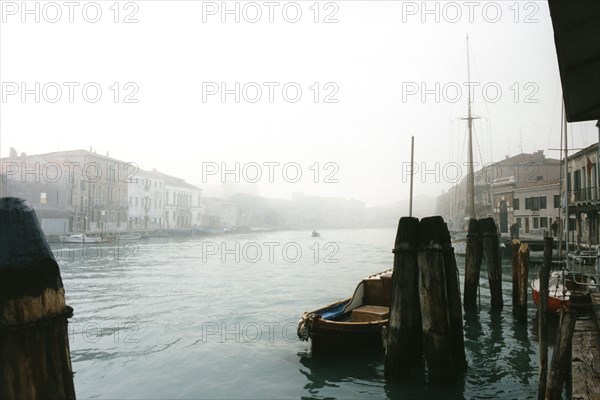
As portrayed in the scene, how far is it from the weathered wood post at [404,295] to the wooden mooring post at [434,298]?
15cm

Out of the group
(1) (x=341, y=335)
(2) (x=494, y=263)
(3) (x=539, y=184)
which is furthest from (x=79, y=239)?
(3) (x=539, y=184)

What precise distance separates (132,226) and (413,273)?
68087mm

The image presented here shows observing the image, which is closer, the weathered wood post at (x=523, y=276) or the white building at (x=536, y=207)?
the weathered wood post at (x=523, y=276)

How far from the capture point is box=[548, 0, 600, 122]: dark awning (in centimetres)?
358

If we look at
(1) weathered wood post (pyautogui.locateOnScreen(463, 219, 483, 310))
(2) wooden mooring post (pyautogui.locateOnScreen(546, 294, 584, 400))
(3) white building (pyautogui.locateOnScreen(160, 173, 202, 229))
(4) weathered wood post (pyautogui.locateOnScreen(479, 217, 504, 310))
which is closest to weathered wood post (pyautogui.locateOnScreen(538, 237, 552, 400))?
(2) wooden mooring post (pyautogui.locateOnScreen(546, 294, 584, 400))

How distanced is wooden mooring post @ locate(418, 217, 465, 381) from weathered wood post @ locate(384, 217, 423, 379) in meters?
0.15

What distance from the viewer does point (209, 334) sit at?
45.2ft

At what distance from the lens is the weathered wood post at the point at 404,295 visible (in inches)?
306

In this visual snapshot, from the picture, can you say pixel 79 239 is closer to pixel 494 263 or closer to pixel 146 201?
pixel 146 201

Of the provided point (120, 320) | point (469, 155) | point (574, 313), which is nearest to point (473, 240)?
point (574, 313)

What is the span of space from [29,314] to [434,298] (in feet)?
20.0

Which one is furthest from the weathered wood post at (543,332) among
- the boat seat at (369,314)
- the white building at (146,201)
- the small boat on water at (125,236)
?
the white building at (146,201)

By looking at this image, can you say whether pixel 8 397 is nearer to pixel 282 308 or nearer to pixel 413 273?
pixel 413 273

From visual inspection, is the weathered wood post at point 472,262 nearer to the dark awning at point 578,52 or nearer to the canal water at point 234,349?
the canal water at point 234,349
